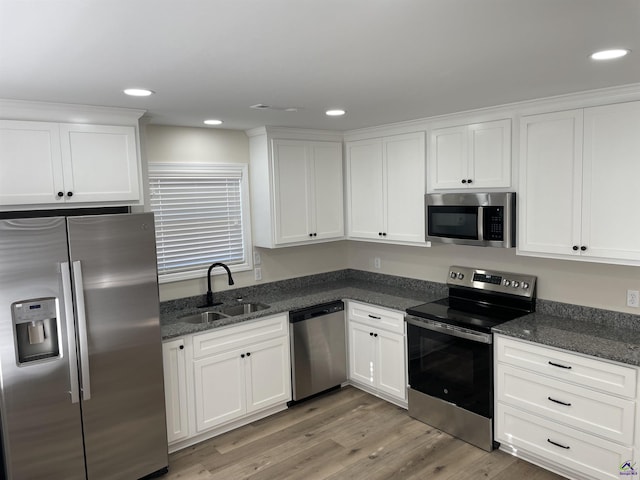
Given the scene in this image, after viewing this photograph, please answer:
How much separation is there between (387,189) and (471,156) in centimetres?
87

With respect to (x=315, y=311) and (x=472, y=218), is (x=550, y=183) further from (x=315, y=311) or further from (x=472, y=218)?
(x=315, y=311)

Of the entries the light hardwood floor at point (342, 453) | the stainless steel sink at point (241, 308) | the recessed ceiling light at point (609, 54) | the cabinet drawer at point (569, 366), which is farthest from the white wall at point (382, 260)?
the recessed ceiling light at point (609, 54)

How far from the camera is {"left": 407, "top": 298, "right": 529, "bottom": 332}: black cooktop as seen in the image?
324 cm

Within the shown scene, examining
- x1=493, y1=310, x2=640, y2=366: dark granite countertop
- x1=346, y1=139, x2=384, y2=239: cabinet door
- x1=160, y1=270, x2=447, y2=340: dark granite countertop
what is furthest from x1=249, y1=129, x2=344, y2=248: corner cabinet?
x1=493, y1=310, x2=640, y2=366: dark granite countertop

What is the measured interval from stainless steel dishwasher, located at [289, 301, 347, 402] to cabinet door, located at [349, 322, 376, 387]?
2.6 inches

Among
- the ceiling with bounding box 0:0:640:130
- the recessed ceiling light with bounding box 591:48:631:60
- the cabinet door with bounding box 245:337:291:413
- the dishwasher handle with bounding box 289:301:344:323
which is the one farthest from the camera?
the dishwasher handle with bounding box 289:301:344:323

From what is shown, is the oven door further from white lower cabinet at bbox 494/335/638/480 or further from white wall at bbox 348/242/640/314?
white wall at bbox 348/242/640/314

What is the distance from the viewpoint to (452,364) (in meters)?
3.36

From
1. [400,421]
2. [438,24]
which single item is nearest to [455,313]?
[400,421]

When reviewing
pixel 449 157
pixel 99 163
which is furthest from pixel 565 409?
pixel 99 163

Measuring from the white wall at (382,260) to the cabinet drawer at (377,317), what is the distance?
25.0 inches

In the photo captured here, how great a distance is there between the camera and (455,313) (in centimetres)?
349

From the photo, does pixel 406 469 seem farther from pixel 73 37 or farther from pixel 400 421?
pixel 73 37

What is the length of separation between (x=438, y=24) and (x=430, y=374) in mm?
2620
